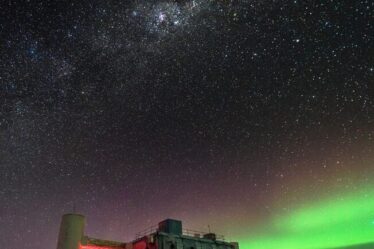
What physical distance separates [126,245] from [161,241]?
4.49 m

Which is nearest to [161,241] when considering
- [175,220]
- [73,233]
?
[175,220]

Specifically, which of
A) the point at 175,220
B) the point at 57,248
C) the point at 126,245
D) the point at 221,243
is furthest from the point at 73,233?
the point at 221,243

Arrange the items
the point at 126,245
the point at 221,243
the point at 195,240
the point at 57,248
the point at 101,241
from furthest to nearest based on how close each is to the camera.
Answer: the point at 221,243 → the point at 195,240 → the point at 126,245 → the point at 101,241 → the point at 57,248

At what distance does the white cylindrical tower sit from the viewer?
3253 cm

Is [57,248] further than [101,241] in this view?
No

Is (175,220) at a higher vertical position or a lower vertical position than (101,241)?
higher

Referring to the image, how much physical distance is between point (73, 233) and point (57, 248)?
209cm

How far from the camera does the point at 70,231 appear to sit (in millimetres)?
32969

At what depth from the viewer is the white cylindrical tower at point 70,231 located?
32531mm

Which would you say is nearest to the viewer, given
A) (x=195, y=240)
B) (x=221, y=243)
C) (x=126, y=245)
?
(x=126, y=245)

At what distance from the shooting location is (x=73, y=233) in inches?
1302

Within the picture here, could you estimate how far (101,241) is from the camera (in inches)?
1367

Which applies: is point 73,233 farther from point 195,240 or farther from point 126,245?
point 195,240

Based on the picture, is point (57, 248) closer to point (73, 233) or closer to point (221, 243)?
point (73, 233)
